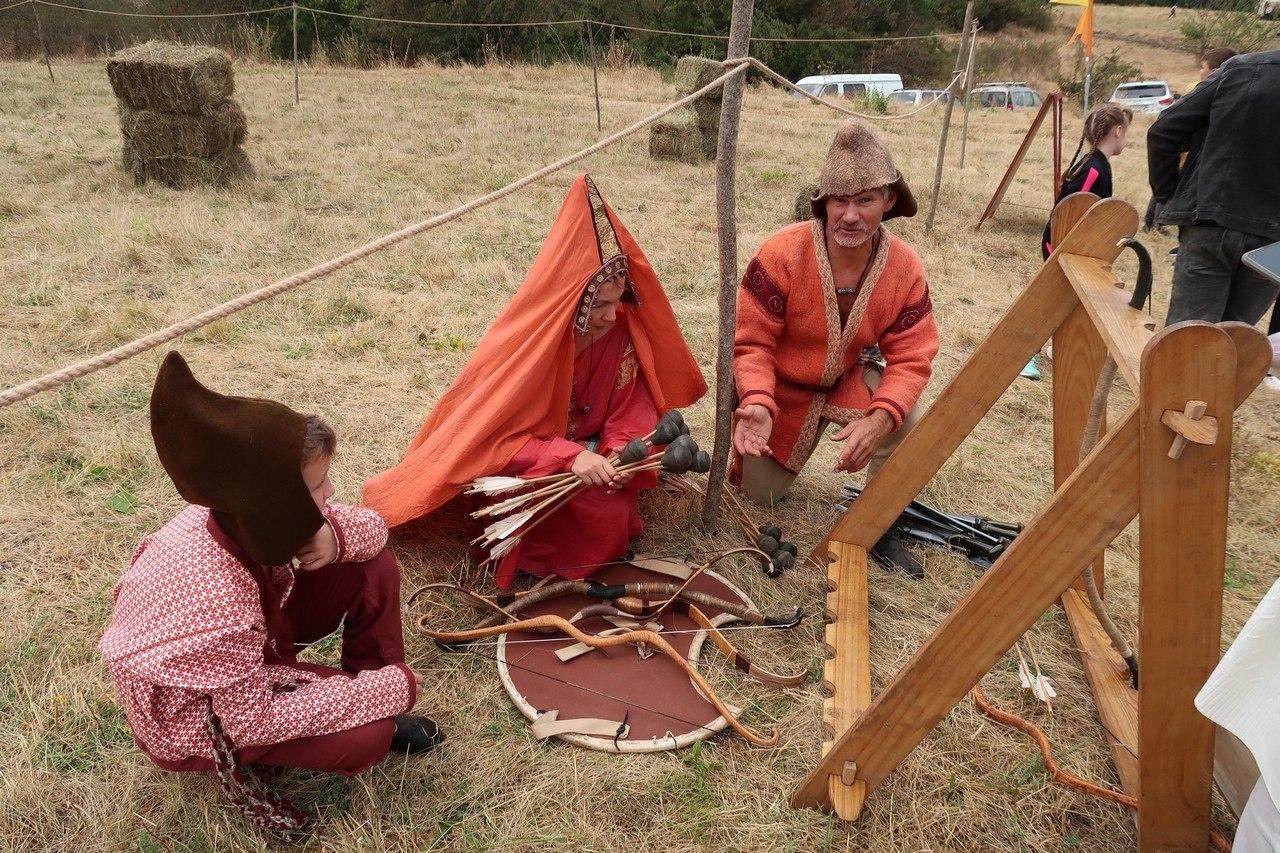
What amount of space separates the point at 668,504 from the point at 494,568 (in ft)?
2.38

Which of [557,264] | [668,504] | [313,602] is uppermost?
[557,264]

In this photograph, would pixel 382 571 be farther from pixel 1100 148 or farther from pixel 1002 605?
pixel 1100 148

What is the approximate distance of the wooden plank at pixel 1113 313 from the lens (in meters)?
1.58

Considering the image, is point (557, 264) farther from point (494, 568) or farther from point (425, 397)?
point (425, 397)

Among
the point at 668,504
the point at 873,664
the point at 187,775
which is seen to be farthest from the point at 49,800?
the point at 873,664

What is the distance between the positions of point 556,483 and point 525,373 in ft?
1.15

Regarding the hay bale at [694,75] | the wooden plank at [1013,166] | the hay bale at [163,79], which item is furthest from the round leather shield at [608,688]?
the hay bale at [694,75]

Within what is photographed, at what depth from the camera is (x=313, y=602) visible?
204 cm

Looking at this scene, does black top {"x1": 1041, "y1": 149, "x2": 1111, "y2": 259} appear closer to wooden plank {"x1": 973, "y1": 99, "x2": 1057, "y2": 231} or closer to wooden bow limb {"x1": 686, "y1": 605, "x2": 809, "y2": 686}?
wooden plank {"x1": 973, "y1": 99, "x2": 1057, "y2": 231}

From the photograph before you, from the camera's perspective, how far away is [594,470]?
8.12 ft

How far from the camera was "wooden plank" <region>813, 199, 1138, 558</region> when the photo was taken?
7.02ft

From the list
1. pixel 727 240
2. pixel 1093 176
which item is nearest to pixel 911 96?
pixel 1093 176

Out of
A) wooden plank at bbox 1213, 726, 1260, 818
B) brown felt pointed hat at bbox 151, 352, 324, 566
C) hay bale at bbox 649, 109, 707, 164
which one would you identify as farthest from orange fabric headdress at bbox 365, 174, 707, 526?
hay bale at bbox 649, 109, 707, 164

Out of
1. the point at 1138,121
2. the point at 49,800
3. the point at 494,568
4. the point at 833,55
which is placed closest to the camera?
the point at 49,800
